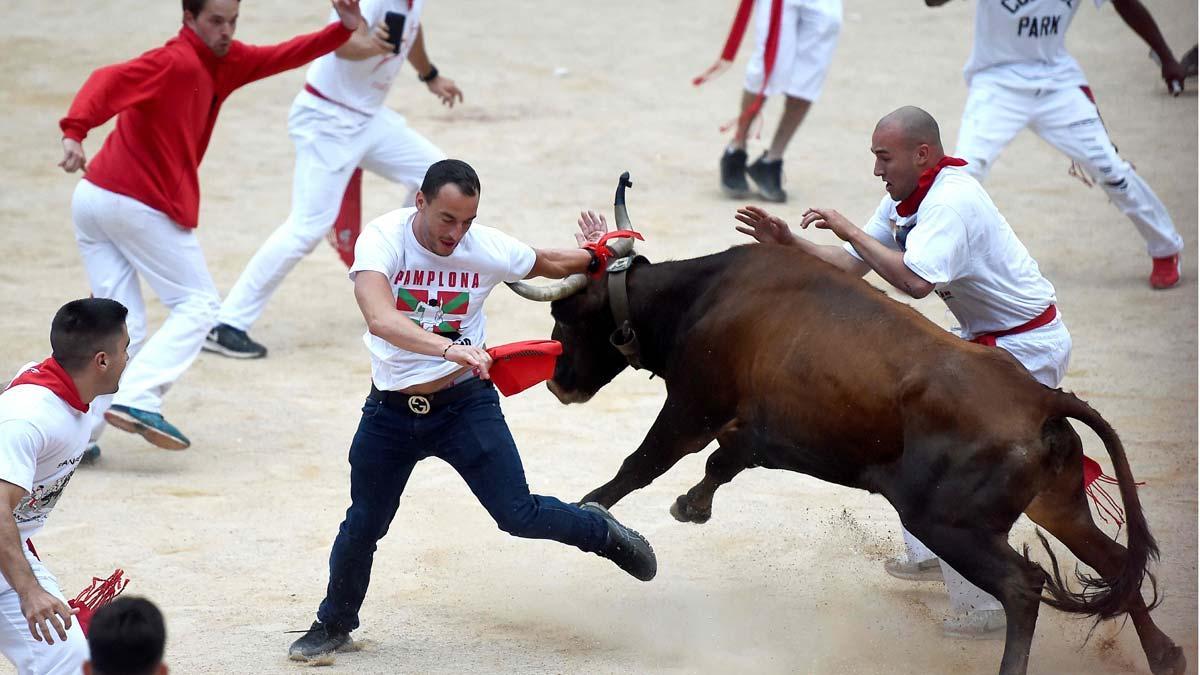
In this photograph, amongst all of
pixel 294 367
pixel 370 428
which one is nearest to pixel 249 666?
pixel 370 428

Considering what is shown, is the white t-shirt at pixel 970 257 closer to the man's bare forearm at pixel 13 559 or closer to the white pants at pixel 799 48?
the man's bare forearm at pixel 13 559

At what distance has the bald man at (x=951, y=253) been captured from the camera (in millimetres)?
Answer: 5105

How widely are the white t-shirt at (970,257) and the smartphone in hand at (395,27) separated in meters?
4.25

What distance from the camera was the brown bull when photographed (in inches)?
183

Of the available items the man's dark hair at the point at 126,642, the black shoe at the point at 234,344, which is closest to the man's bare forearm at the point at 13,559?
the man's dark hair at the point at 126,642

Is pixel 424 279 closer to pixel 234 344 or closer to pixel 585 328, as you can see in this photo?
pixel 585 328

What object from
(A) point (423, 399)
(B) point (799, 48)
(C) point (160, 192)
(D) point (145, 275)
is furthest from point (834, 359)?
(B) point (799, 48)

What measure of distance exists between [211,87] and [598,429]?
8.53ft

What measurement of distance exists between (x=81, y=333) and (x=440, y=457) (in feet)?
4.19

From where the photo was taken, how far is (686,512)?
5.87 m

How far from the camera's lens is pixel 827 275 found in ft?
17.3

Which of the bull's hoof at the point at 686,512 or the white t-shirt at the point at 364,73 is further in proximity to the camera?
the white t-shirt at the point at 364,73

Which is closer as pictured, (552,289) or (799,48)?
Result: (552,289)

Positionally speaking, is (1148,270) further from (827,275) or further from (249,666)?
(249,666)
